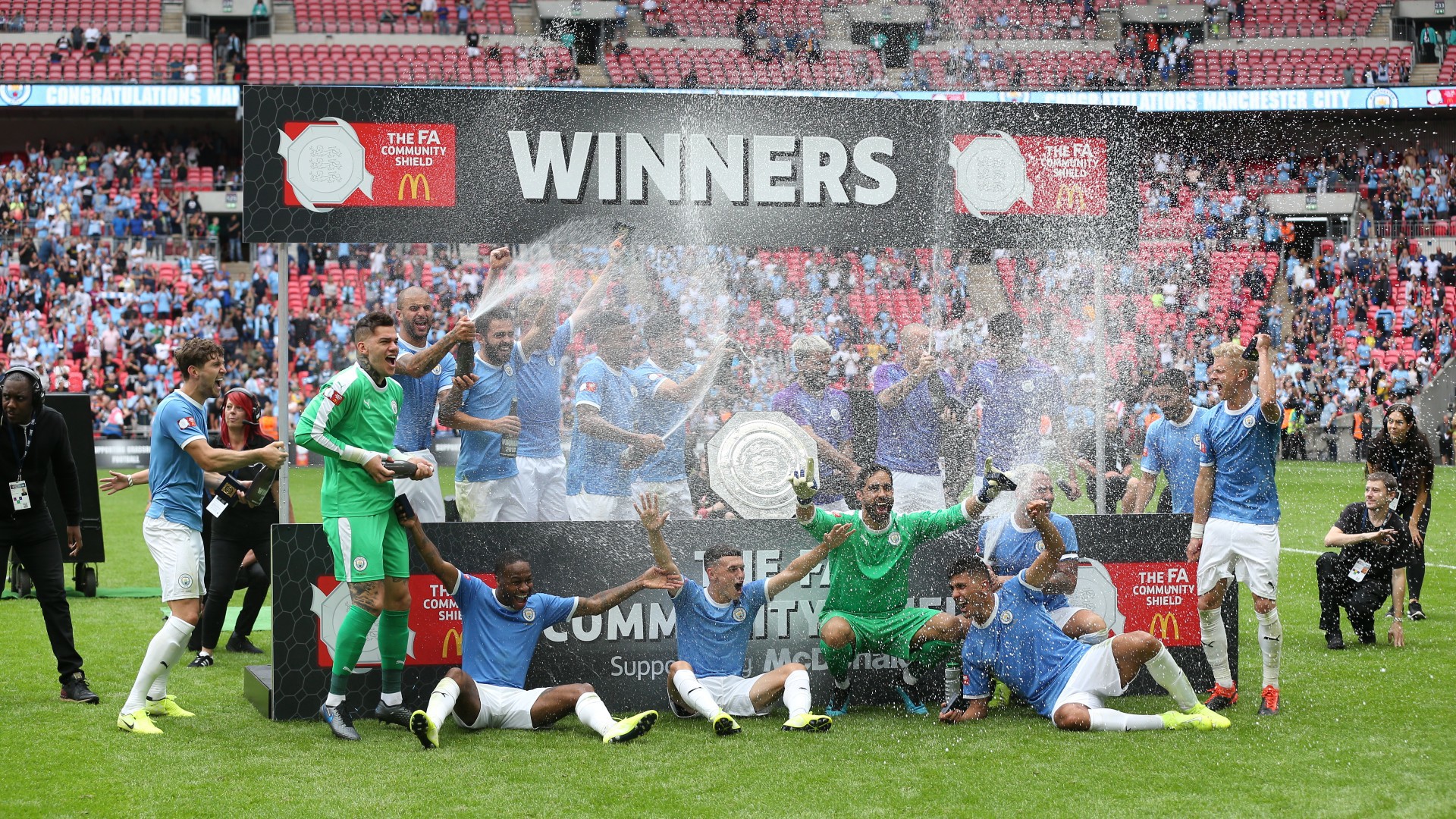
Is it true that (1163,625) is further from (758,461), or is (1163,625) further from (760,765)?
(760,765)

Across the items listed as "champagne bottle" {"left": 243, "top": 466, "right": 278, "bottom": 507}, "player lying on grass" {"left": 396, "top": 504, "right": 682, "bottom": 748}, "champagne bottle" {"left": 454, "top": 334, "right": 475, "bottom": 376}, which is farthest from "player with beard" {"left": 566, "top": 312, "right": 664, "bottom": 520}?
"champagne bottle" {"left": 243, "top": 466, "right": 278, "bottom": 507}

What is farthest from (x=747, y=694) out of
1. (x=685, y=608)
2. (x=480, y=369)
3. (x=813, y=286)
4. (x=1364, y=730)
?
(x=813, y=286)

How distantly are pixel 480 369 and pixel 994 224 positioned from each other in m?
3.14

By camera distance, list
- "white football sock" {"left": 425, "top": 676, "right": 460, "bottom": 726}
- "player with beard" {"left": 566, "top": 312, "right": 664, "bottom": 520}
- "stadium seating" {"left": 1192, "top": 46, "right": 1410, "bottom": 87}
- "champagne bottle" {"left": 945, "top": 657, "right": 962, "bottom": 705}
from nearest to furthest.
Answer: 1. "white football sock" {"left": 425, "top": 676, "right": 460, "bottom": 726}
2. "champagne bottle" {"left": 945, "top": 657, "right": 962, "bottom": 705}
3. "player with beard" {"left": 566, "top": 312, "right": 664, "bottom": 520}
4. "stadium seating" {"left": 1192, "top": 46, "right": 1410, "bottom": 87}

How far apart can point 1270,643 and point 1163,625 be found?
88 cm

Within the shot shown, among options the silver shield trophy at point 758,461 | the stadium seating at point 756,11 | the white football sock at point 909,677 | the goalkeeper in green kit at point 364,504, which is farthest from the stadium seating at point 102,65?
the white football sock at point 909,677

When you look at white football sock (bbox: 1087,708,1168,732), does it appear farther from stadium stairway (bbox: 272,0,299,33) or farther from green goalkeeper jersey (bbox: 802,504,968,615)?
stadium stairway (bbox: 272,0,299,33)

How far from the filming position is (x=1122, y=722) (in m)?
6.84

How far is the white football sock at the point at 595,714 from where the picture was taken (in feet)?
22.1

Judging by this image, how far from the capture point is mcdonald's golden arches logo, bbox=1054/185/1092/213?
8.30 m

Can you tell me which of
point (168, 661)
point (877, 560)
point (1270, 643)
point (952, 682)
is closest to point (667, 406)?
point (877, 560)

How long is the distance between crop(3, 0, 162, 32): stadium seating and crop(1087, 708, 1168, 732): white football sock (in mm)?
37067

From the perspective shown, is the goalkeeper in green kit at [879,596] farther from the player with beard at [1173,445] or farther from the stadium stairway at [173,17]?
the stadium stairway at [173,17]

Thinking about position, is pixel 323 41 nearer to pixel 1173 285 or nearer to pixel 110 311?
pixel 110 311
